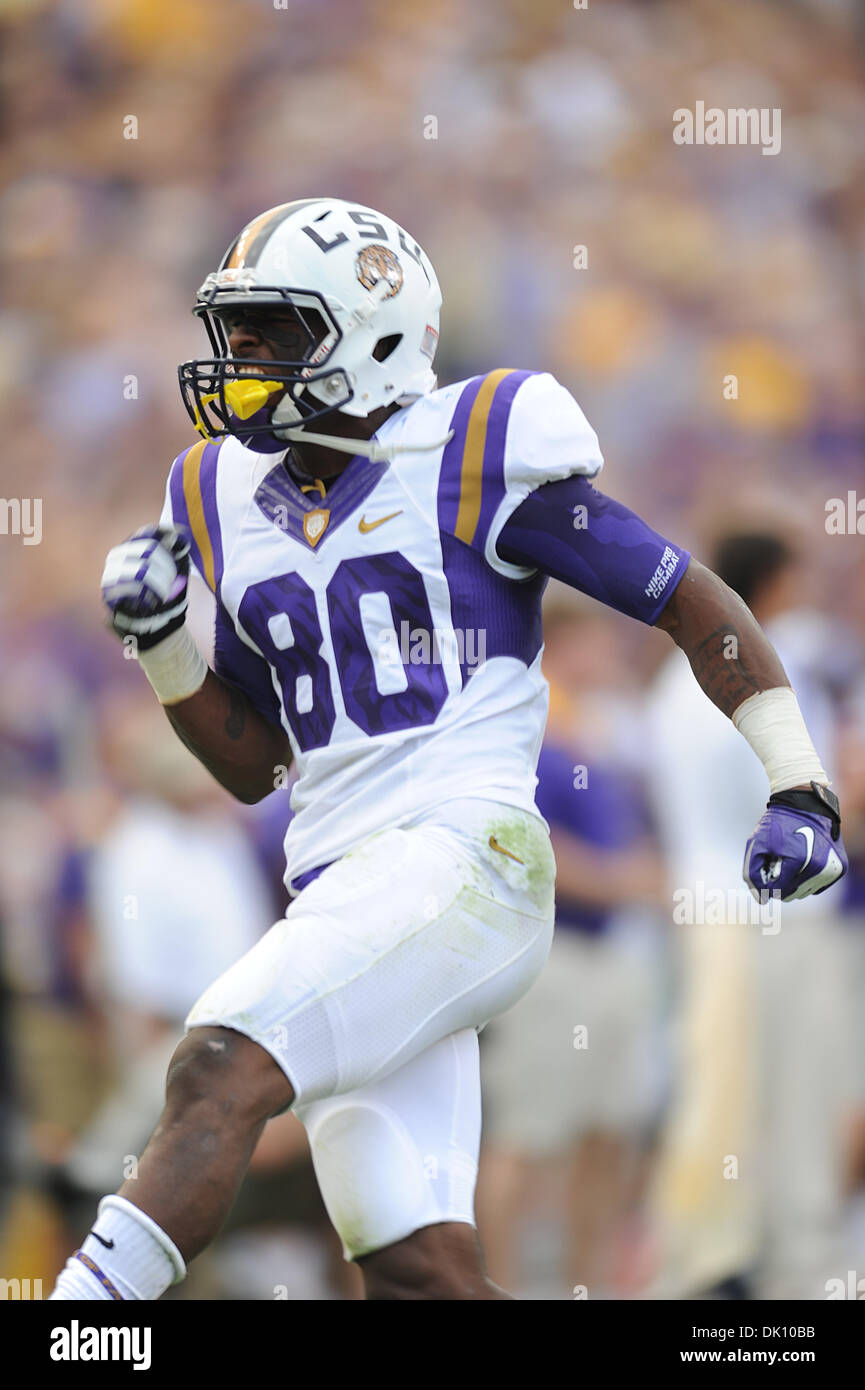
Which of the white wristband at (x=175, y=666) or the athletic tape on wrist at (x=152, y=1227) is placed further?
the white wristband at (x=175, y=666)

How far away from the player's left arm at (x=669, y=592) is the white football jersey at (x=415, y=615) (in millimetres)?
48

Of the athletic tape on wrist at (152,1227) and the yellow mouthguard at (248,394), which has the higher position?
the yellow mouthguard at (248,394)

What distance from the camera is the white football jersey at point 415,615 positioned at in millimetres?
3021

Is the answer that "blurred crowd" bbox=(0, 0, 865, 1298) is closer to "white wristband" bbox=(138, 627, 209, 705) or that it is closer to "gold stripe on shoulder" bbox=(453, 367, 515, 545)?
"white wristband" bbox=(138, 627, 209, 705)

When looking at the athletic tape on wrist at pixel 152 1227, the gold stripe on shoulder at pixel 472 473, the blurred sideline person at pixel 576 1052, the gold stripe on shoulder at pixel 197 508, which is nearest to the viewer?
the athletic tape on wrist at pixel 152 1227

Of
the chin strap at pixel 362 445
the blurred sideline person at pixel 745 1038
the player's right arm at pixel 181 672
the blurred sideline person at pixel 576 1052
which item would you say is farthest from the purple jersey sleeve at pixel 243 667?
the blurred sideline person at pixel 745 1038

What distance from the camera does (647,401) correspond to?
8.19m

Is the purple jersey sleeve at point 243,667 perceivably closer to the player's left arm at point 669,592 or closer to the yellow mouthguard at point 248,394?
the yellow mouthguard at point 248,394

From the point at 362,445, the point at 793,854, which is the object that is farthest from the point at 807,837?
the point at 362,445

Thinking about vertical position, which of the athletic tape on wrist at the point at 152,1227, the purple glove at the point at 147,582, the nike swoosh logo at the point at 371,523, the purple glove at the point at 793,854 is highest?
the nike swoosh logo at the point at 371,523

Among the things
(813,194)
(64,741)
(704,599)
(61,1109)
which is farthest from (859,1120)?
(813,194)

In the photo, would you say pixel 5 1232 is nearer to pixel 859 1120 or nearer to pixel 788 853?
pixel 859 1120

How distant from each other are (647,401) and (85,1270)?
6.11 m

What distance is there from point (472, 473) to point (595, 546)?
8.9 inches
